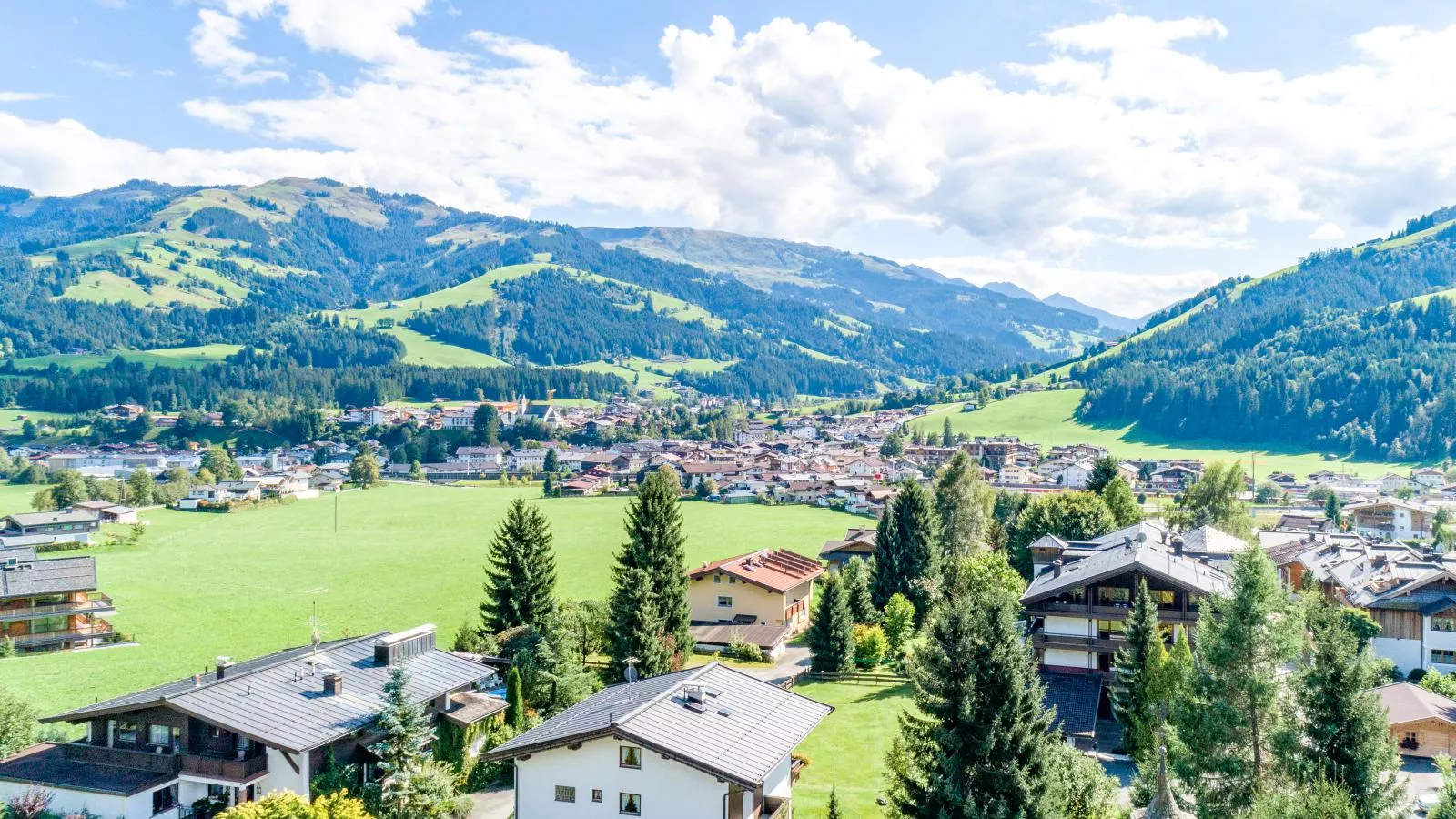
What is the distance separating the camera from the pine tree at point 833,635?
160ft

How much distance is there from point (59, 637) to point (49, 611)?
5.61 feet

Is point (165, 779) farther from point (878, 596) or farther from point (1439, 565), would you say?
point (1439, 565)

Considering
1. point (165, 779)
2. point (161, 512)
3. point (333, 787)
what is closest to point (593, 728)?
point (333, 787)

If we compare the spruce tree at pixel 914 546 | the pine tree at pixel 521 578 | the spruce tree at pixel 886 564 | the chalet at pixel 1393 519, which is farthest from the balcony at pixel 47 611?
the chalet at pixel 1393 519

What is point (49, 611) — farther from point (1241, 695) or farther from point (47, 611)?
point (1241, 695)

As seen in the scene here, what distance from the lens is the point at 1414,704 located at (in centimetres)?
3938

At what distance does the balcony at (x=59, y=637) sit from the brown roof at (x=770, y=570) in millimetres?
34938

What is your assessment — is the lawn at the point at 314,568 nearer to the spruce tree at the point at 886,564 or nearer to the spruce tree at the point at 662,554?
the spruce tree at the point at 886,564

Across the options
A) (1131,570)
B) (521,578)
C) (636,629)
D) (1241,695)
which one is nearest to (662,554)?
(636,629)

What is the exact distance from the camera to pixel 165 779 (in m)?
27.4

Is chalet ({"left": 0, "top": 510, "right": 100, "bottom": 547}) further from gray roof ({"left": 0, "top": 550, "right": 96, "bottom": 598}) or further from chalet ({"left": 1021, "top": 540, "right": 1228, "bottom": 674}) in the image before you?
chalet ({"left": 1021, "top": 540, "right": 1228, "bottom": 674})

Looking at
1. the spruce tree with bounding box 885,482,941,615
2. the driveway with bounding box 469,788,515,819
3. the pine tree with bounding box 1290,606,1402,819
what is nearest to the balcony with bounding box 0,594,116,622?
the driveway with bounding box 469,788,515,819

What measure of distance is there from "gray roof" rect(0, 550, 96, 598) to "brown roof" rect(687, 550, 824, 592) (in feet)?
122

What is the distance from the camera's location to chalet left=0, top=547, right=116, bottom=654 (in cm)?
5697
